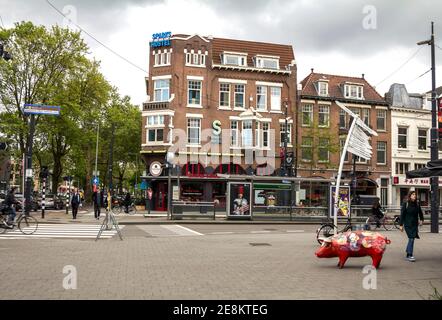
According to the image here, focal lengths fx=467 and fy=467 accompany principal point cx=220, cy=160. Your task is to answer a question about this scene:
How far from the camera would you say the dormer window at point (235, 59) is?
42.6 meters

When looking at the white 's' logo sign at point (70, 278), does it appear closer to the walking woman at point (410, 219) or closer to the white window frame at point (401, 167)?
the walking woman at point (410, 219)

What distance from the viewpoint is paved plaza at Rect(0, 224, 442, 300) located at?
7.47 meters

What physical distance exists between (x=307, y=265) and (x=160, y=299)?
4762mm

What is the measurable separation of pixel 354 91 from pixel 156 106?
65.2ft

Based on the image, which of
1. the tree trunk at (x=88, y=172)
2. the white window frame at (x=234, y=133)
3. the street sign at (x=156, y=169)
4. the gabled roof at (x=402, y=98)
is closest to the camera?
the street sign at (x=156, y=169)

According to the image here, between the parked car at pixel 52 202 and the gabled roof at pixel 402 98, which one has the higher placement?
the gabled roof at pixel 402 98

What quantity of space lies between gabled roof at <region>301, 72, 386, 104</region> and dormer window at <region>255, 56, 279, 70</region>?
3701 millimetres

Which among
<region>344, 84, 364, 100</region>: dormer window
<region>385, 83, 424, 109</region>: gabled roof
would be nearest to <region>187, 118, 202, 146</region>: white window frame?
<region>344, 84, 364, 100</region>: dormer window

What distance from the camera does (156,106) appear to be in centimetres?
4094

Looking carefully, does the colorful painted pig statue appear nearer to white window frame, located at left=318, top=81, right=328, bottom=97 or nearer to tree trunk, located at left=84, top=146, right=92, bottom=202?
white window frame, located at left=318, top=81, right=328, bottom=97

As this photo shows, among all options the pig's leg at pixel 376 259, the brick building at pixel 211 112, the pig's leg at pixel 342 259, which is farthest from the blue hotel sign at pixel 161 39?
the pig's leg at pixel 376 259

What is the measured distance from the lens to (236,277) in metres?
8.91

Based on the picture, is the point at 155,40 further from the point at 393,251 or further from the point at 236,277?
the point at 236,277
